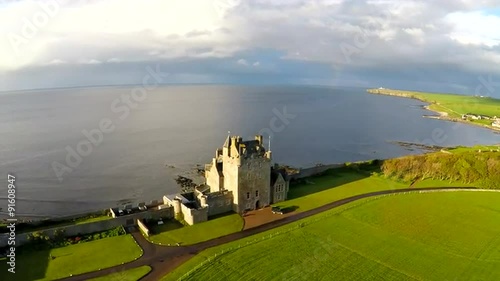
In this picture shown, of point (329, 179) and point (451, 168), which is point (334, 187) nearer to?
point (329, 179)

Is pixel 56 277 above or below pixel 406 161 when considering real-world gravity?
below

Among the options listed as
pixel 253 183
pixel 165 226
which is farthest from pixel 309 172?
pixel 165 226

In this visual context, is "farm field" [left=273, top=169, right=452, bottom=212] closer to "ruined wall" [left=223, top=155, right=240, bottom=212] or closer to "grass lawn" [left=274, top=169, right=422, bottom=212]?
"grass lawn" [left=274, top=169, right=422, bottom=212]

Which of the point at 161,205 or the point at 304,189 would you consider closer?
the point at 161,205

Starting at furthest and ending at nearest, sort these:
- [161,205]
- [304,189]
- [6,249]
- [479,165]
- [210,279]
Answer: [479,165] < [304,189] < [161,205] < [6,249] < [210,279]

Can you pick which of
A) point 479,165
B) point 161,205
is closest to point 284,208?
point 161,205

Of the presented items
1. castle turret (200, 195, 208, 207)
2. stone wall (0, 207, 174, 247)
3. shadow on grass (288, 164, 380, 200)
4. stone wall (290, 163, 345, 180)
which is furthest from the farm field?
stone wall (0, 207, 174, 247)

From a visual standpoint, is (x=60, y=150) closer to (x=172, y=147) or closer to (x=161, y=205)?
(x=172, y=147)
